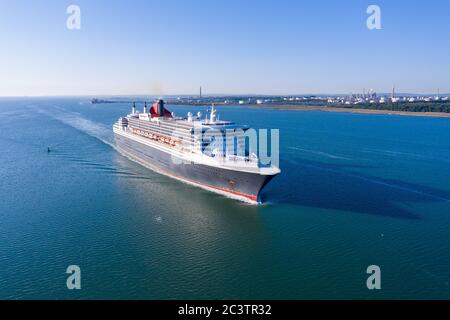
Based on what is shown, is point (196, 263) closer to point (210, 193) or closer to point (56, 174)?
point (210, 193)

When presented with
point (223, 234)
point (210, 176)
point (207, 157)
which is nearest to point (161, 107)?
point (207, 157)

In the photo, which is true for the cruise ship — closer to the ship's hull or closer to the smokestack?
the ship's hull

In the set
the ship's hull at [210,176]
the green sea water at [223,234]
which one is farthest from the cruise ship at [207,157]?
the green sea water at [223,234]

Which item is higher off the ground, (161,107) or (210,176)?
(161,107)

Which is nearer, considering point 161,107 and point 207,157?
point 207,157

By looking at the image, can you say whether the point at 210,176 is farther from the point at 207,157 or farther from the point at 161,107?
the point at 161,107

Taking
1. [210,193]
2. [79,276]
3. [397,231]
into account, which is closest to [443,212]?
[397,231]
